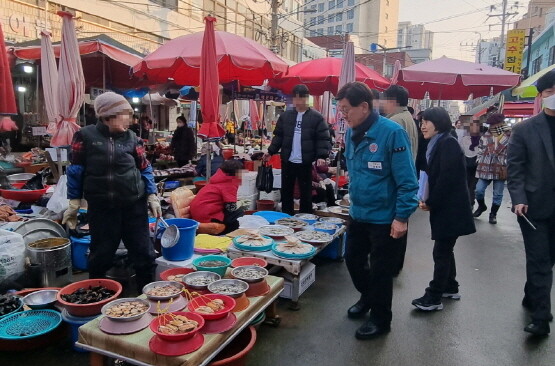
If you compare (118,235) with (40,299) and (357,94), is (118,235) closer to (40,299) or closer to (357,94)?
(40,299)

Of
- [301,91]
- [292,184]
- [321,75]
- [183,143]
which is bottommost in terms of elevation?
→ [292,184]

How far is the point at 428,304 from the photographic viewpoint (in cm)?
416

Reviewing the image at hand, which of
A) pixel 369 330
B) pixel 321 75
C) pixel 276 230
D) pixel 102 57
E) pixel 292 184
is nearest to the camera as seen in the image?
pixel 369 330

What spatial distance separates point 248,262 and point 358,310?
47.8 inches

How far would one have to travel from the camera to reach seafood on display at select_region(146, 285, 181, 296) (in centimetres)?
302

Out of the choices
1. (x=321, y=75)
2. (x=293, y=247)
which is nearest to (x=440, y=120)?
(x=293, y=247)

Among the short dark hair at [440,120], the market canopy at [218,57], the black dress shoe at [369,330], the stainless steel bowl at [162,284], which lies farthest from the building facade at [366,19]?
the stainless steel bowl at [162,284]

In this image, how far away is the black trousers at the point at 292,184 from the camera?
243 inches

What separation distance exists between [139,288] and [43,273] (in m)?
1.05

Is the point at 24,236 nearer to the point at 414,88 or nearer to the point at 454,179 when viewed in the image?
the point at 454,179

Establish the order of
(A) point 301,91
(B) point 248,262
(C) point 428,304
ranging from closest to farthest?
(B) point 248,262 < (C) point 428,304 < (A) point 301,91

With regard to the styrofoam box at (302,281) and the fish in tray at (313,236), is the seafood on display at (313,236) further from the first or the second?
the styrofoam box at (302,281)

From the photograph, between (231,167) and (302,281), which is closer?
(302,281)

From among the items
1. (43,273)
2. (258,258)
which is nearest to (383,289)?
(258,258)
